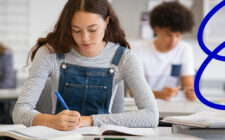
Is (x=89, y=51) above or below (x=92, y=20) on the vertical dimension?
below

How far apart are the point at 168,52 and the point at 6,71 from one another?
176 centimetres

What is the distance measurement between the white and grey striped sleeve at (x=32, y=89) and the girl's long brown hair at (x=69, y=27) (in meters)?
0.08

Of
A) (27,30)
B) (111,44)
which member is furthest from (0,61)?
(111,44)

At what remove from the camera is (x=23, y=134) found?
46.1 inches

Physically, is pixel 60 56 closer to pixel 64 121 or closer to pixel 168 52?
pixel 64 121

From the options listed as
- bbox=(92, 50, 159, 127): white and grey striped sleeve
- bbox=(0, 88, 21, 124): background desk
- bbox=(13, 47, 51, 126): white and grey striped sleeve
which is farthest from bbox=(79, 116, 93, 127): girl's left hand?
bbox=(0, 88, 21, 124): background desk

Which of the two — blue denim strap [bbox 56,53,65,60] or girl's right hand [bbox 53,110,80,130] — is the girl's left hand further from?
blue denim strap [bbox 56,53,65,60]

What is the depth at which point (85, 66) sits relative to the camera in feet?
5.94

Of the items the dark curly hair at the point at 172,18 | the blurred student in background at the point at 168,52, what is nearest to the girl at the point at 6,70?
the blurred student in background at the point at 168,52

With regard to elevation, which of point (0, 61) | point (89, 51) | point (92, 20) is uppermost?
point (92, 20)

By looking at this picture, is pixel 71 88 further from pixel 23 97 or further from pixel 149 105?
pixel 149 105

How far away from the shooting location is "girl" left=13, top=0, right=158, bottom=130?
1.69 meters

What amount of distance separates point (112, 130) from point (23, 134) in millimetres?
282

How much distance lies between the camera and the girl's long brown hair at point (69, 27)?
175cm
